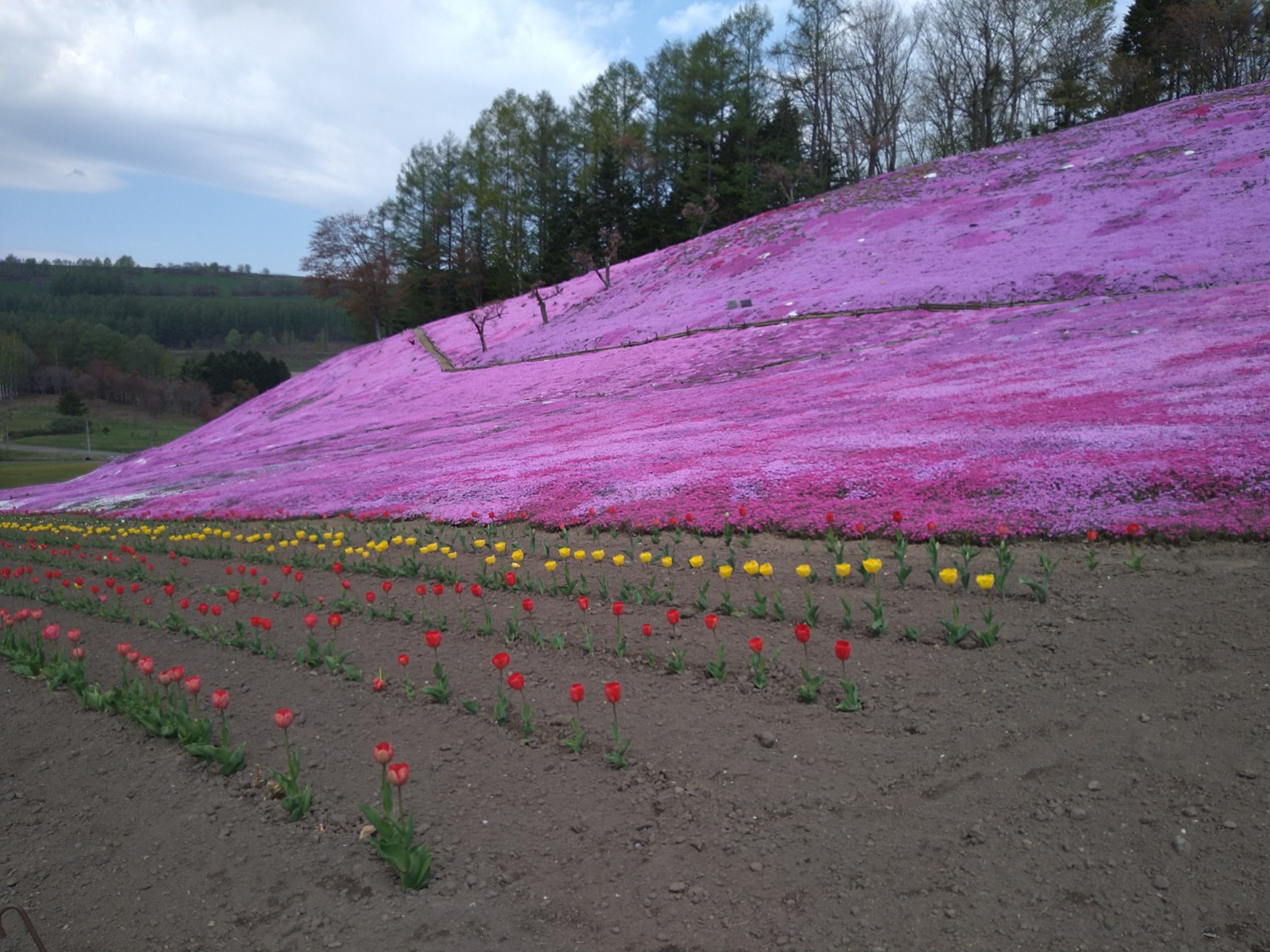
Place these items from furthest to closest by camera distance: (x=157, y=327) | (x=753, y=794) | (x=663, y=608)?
(x=157, y=327) → (x=663, y=608) → (x=753, y=794)

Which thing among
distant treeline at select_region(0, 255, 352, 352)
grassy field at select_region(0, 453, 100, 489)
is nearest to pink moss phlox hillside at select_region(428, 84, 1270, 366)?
grassy field at select_region(0, 453, 100, 489)

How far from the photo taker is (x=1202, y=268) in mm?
15812

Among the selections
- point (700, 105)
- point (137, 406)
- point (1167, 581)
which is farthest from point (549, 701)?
point (137, 406)

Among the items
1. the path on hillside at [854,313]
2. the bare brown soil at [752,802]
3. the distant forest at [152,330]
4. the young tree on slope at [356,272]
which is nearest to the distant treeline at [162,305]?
the distant forest at [152,330]

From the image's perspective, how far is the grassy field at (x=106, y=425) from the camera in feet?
191

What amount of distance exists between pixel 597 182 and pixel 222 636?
44.4m

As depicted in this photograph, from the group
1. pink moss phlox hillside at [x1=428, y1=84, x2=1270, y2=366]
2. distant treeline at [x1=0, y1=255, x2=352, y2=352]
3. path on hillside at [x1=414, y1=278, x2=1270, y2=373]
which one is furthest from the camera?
distant treeline at [x1=0, y1=255, x2=352, y2=352]

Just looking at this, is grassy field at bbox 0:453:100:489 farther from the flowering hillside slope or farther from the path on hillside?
the path on hillside

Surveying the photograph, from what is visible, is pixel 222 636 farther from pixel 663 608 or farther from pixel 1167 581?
pixel 1167 581

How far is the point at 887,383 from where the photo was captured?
12258mm

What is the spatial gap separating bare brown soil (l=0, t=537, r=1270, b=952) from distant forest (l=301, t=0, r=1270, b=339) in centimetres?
3408

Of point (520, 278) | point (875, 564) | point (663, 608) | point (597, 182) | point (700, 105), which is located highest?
point (700, 105)

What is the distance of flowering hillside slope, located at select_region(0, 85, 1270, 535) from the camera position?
6.78 metres

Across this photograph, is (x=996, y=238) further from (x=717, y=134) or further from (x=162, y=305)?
(x=162, y=305)
